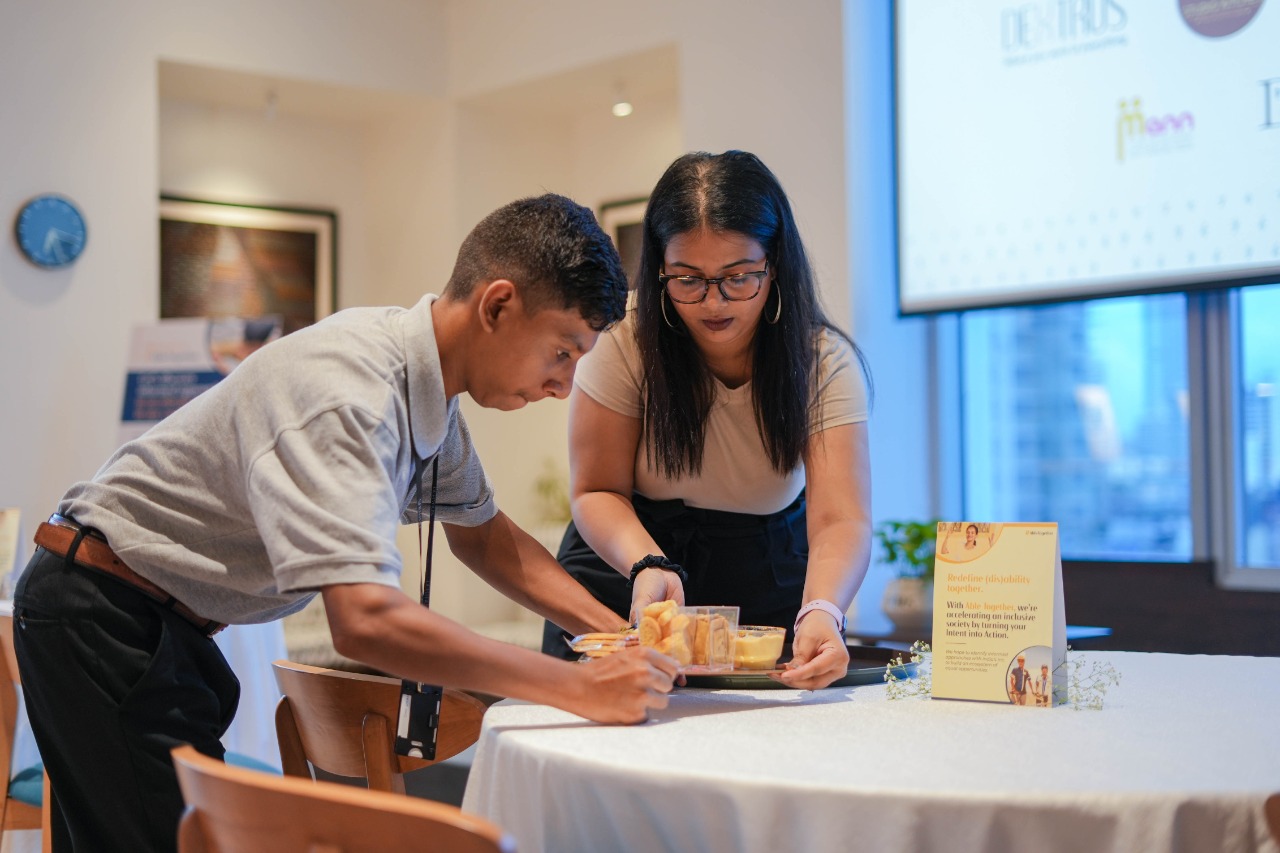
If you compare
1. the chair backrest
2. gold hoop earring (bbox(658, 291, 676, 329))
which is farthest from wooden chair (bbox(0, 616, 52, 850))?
gold hoop earring (bbox(658, 291, 676, 329))

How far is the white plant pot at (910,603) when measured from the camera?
4.05 metres

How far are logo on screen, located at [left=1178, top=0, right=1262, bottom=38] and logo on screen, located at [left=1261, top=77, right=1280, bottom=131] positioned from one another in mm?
198

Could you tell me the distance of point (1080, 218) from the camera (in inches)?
166

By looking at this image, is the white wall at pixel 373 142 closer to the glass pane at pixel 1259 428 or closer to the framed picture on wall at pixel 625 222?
the framed picture on wall at pixel 625 222

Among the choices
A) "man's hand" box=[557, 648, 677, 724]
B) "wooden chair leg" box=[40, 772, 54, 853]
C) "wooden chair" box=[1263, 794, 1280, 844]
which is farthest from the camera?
"wooden chair leg" box=[40, 772, 54, 853]

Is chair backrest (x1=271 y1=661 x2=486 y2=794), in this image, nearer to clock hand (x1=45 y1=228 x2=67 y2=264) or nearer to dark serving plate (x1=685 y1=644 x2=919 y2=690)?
dark serving plate (x1=685 y1=644 x2=919 y2=690)

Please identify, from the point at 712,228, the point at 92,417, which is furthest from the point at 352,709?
the point at 92,417

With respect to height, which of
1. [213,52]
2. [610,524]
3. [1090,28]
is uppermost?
[213,52]

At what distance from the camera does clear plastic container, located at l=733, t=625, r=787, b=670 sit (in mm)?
1830

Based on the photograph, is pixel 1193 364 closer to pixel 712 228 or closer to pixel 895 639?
pixel 895 639

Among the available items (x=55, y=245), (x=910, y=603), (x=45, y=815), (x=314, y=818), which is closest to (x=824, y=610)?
(x=314, y=818)

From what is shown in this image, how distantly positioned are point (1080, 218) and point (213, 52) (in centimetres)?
379

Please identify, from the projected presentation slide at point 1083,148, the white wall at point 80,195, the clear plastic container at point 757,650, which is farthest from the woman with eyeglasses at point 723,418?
the white wall at point 80,195

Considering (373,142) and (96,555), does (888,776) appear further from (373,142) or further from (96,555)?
(373,142)
